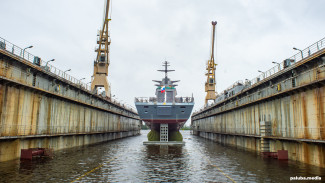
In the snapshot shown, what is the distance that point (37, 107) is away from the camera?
23234mm

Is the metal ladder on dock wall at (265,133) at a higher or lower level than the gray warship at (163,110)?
lower

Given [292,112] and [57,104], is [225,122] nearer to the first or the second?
[292,112]

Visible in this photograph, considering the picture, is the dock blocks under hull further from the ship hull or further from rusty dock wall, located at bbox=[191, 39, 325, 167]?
rusty dock wall, located at bbox=[191, 39, 325, 167]

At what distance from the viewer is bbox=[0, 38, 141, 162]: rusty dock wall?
19016 mm

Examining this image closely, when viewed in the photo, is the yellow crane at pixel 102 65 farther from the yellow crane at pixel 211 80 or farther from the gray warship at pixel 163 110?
the yellow crane at pixel 211 80

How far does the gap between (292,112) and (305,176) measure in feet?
24.9

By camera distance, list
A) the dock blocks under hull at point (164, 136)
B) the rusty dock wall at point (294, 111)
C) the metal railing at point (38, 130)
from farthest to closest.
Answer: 1. the dock blocks under hull at point (164, 136)
2. the metal railing at point (38, 130)
3. the rusty dock wall at point (294, 111)

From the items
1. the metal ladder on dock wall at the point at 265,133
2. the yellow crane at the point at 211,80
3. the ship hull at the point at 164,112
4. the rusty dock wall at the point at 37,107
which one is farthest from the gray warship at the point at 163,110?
the yellow crane at the point at 211,80

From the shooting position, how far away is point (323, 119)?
54.7 ft

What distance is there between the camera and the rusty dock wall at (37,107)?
19.0 meters

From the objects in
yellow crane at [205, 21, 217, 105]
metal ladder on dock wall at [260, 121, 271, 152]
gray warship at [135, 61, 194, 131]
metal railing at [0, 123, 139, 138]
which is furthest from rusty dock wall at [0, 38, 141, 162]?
yellow crane at [205, 21, 217, 105]

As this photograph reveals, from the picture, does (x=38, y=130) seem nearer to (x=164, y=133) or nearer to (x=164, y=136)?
(x=164, y=133)

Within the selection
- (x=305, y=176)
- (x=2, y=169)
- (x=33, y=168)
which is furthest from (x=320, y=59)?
(x=2, y=169)

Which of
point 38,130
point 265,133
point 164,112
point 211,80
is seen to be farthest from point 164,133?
point 211,80
